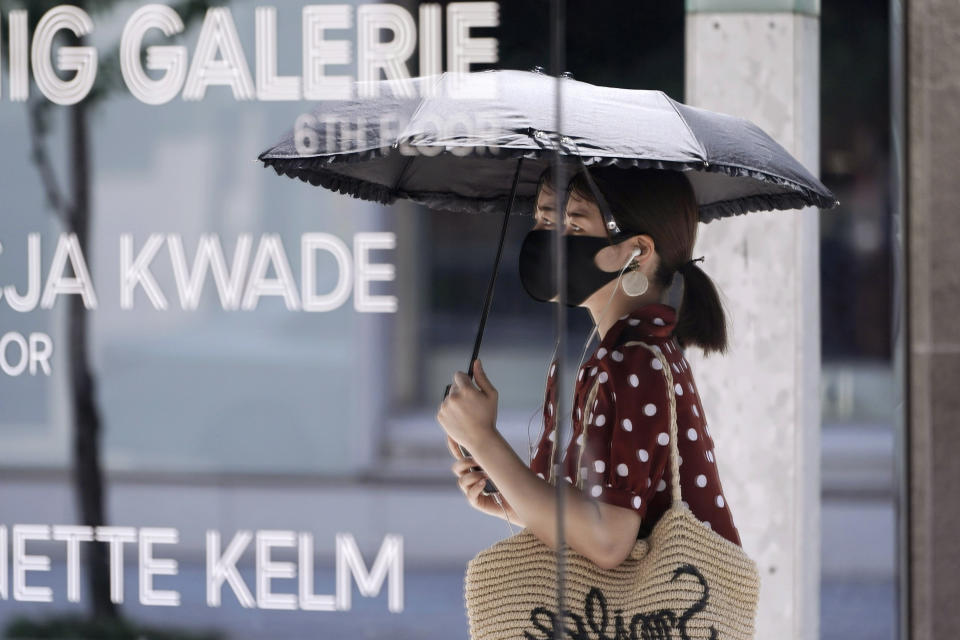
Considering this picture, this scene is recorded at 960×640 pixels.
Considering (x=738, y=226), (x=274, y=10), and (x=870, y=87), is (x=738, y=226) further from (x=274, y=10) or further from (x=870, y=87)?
(x=274, y=10)

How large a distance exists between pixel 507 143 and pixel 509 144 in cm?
1

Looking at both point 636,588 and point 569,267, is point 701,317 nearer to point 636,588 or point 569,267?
point 569,267

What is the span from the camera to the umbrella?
2.53 metres

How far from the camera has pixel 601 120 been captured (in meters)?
2.60

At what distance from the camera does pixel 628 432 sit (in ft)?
7.79

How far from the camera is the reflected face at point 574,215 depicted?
2664 mm

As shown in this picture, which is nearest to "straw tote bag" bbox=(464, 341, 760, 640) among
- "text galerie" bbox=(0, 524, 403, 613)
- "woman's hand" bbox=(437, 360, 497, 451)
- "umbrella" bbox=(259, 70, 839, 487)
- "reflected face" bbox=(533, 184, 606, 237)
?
"woman's hand" bbox=(437, 360, 497, 451)

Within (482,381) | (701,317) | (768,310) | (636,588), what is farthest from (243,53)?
(636,588)

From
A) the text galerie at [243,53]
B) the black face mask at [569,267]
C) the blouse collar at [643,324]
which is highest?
the text galerie at [243,53]

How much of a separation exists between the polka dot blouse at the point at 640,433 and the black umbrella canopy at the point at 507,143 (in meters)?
0.39

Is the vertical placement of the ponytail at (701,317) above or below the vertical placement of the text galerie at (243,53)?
below

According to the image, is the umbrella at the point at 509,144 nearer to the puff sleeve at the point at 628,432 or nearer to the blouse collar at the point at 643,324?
the blouse collar at the point at 643,324

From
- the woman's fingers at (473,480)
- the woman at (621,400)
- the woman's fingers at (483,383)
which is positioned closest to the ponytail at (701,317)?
the woman at (621,400)

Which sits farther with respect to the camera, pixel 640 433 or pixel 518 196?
pixel 518 196
